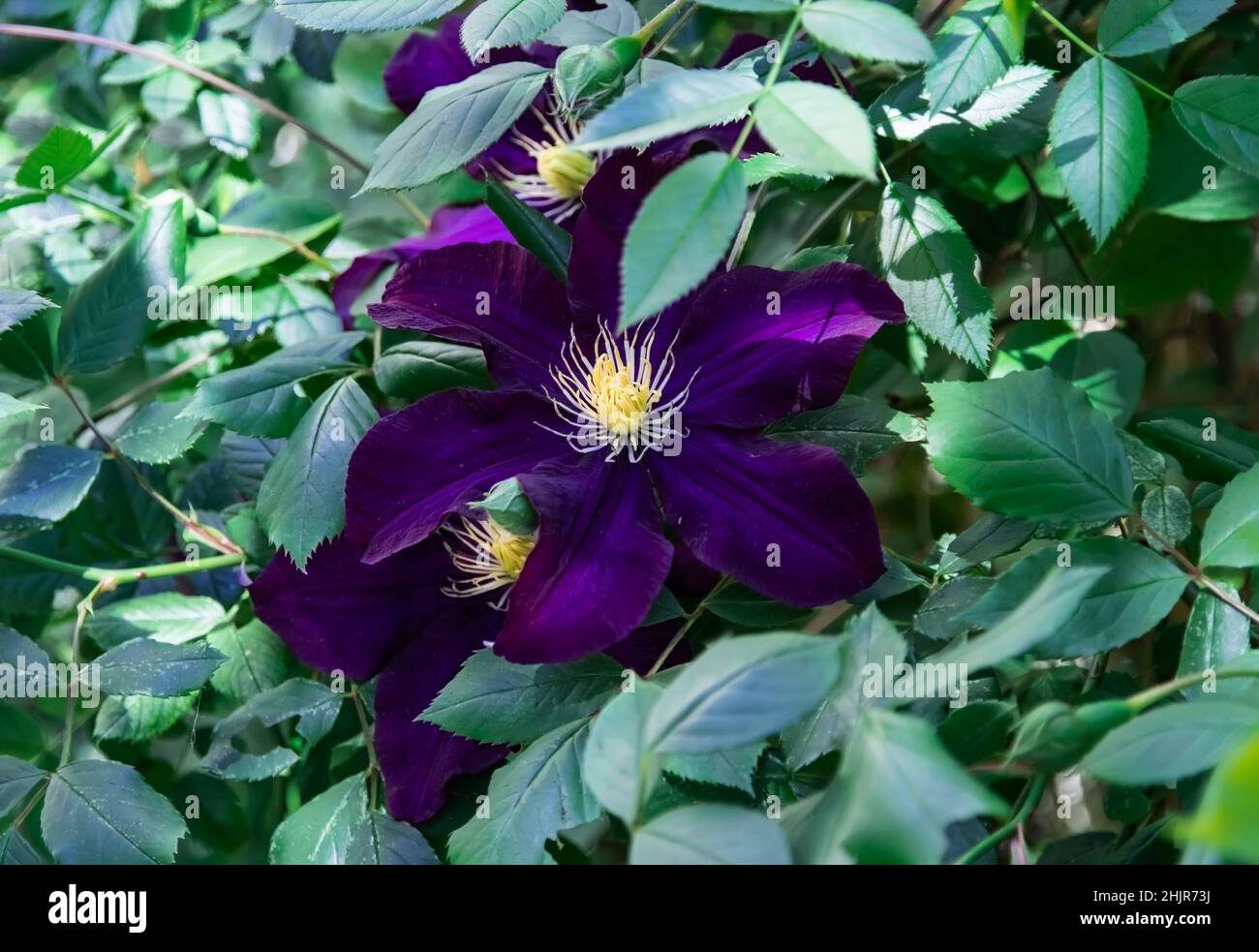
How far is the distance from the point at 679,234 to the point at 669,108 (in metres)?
0.07

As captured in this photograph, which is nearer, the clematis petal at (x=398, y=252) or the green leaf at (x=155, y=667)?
the green leaf at (x=155, y=667)

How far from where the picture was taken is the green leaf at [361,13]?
2.25 feet

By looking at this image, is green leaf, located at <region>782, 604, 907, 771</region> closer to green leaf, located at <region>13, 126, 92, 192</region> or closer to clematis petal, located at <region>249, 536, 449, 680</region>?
clematis petal, located at <region>249, 536, 449, 680</region>

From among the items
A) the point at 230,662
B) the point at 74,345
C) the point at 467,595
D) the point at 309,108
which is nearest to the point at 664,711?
the point at 467,595

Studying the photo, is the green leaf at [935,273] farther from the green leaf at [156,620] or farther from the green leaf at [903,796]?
the green leaf at [156,620]

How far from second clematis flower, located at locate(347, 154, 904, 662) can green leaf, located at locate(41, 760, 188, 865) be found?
0.19 metres

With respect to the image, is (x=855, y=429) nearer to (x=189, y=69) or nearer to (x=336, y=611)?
(x=336, y=611)

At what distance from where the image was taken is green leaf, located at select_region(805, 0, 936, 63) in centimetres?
53

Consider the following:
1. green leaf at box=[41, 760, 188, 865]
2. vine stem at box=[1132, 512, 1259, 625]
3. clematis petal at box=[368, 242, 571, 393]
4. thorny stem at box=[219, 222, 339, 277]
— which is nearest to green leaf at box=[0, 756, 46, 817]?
green leaf at box=[41, 760, 188, 865]

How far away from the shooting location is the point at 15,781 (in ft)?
2.27

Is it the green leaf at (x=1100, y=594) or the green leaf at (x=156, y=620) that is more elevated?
the green leaf at (x=1100, y=594)

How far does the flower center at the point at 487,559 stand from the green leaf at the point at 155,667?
0.15 meters

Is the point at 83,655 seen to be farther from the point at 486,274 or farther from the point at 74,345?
the point at 486,274

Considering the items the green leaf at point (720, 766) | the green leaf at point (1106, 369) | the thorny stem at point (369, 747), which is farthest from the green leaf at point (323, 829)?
the green leaf at point (1106, 369)
